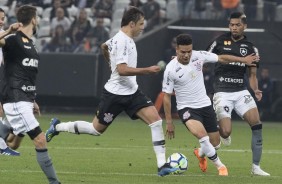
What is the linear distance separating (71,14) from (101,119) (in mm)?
16863

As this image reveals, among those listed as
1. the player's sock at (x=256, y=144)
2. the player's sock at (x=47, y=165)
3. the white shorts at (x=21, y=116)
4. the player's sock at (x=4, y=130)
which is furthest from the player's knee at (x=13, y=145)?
the player's sock at (x=47, y=165)

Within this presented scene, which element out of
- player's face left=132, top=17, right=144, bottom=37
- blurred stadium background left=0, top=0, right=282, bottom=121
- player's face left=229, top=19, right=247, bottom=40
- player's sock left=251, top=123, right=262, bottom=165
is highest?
player's face left=132, top=17, right=144, bottom=37

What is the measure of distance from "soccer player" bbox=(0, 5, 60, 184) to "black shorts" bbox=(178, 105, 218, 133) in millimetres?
2827

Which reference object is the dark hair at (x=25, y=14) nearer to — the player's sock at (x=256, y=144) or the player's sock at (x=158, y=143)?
the player's sock at (x=158, y=143)

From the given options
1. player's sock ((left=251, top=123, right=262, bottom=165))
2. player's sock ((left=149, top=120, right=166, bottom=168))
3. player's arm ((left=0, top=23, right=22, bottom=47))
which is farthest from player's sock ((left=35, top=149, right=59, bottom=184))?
player's sock ((left=251, top=123, right=262, bottom=165))

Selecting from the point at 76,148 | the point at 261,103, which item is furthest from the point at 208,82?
the point at 76,148

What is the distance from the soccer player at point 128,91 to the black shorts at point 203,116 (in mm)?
650

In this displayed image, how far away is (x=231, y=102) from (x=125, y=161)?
2040 millimetres

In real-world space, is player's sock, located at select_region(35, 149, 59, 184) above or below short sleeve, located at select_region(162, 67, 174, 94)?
below

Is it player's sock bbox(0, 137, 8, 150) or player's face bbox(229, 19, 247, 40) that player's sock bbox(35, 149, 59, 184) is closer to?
player's sock bbox(0, 137, 8, 150)

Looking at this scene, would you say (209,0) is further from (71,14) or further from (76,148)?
(76,148)

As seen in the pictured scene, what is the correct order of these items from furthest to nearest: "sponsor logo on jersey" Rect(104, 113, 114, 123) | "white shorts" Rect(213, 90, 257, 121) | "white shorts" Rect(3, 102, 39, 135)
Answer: "white shorts" Rect(213, 90, 257, 121)
"sponsor logo on jersey" Rect(104, 113, 114, 123)
"white shorts" Rect(3, 102, 39, 135)

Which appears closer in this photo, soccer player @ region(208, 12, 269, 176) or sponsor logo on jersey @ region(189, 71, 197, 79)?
sponsor logo on jersey @ region(189, 71, 197, 79)

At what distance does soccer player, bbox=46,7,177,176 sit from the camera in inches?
559
